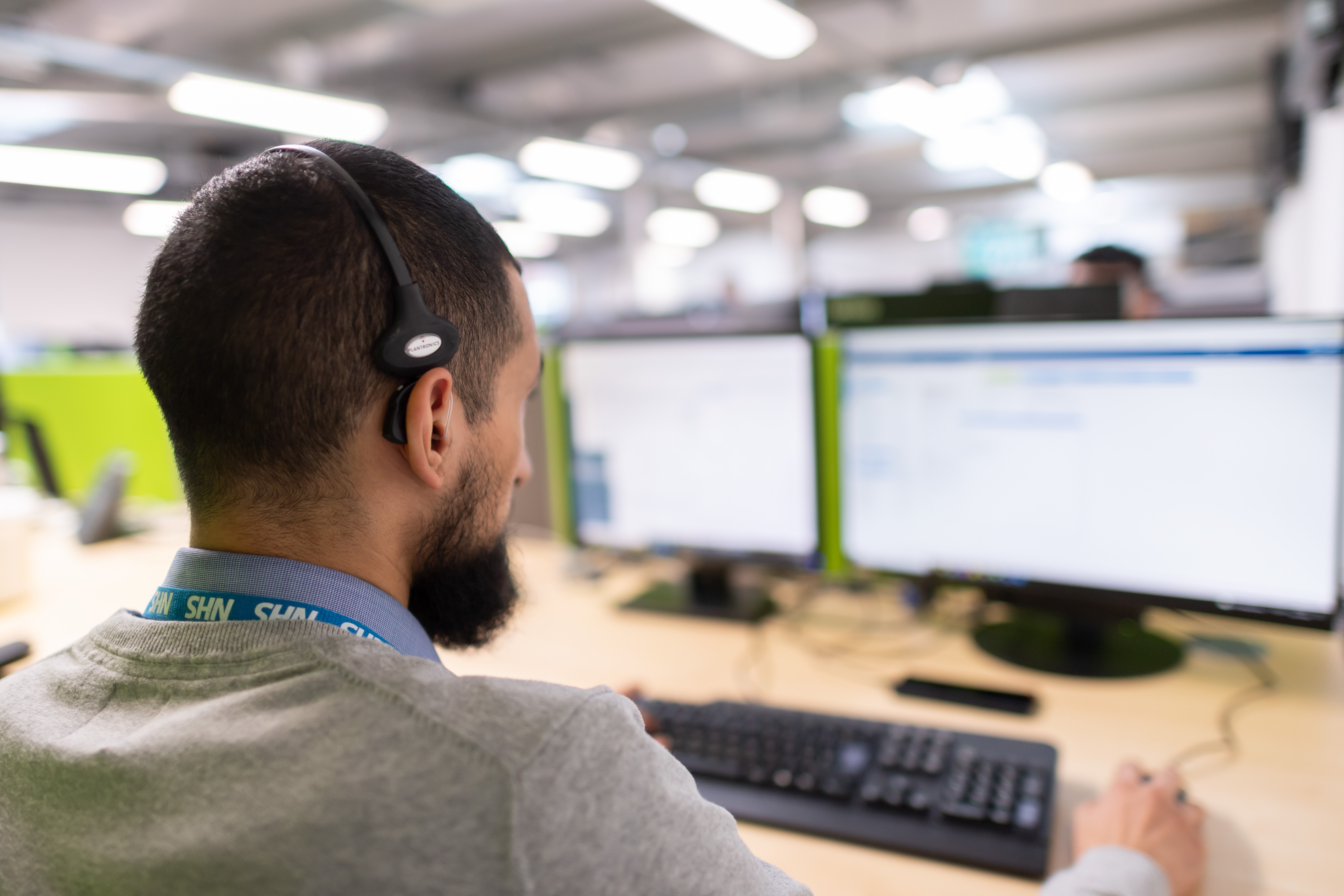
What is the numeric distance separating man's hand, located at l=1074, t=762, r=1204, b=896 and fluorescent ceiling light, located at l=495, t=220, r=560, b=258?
9.51 meters

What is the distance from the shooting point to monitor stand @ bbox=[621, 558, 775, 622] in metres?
1.37

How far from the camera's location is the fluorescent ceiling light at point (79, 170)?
17.8ft

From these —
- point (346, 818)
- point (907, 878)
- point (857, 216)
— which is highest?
point (857, 216)

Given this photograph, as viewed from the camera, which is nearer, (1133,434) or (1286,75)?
(1133,434)

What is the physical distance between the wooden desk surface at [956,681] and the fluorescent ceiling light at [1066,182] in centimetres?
925

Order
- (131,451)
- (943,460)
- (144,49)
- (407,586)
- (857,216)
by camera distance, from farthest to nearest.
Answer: (857,216)
(144,49)
(131,451)
(943,460)
(407,586)

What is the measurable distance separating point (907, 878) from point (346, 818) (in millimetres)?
520

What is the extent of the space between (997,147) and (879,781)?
305 inches

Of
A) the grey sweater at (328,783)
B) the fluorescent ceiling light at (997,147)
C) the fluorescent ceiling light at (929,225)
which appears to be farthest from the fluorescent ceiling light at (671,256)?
the grey sweater at (328,783)

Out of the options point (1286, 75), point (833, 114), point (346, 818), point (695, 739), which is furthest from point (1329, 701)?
point (833, 114)

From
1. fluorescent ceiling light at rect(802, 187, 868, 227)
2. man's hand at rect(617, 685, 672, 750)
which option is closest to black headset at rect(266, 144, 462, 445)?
man's hand at rect(617, 685, 672, 750)

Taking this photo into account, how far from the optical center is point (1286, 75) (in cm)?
344

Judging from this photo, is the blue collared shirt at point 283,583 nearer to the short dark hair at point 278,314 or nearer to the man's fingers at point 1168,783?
the short dark hair at point 278,314

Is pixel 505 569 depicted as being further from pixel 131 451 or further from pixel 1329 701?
pixel 131 451
